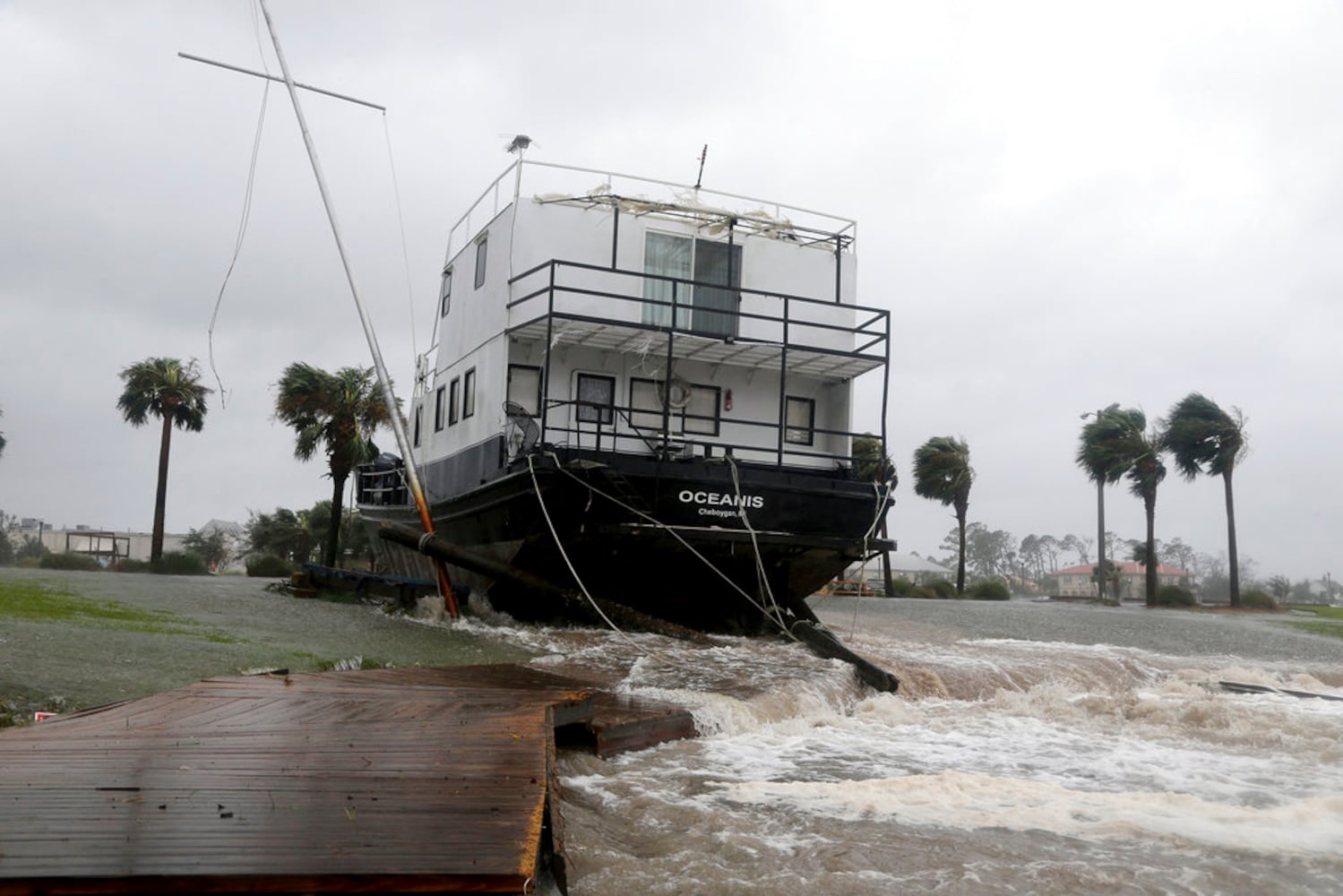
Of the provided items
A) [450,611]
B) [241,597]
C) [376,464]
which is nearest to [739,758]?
[450,611]

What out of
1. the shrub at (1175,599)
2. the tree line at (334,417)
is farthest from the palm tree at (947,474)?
the tree line at (334,417)

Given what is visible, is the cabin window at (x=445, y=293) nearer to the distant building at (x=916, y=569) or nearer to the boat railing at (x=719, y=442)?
the boat railing at (x=719, y=442)

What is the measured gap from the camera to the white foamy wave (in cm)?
490

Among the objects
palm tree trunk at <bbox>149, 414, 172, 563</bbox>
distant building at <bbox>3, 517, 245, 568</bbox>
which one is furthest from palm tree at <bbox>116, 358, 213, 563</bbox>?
distant building at <bbox>3, 517, 245, 568</bbox>

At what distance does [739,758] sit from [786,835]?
5.66 feet

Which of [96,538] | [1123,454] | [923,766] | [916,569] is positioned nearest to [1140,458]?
[1123,454]

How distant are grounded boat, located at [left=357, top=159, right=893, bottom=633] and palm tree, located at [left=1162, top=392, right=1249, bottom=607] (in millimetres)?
28232

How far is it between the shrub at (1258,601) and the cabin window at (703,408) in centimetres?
2986

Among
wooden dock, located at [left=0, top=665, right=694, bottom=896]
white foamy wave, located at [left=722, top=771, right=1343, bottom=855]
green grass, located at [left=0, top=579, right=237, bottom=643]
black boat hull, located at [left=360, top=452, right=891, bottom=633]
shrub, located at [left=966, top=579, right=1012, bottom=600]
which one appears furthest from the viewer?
shrub, located at [left=966, top=579, right=1012, bottom=600]

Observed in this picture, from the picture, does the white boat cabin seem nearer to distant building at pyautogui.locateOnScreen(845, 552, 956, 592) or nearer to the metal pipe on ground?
the metal pipe on ground

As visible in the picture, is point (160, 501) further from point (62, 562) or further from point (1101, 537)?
point (1101, 537)

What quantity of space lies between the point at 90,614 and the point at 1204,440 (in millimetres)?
37478

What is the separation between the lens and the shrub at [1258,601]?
3716cm

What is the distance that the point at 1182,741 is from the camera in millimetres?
7727
